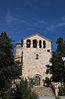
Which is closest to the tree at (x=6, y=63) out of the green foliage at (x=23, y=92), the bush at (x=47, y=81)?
the bush at (x=47, y=81)

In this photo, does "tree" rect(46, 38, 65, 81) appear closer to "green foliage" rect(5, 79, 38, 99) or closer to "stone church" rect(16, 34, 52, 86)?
"stone church" rect(16, 34, 52, 86)

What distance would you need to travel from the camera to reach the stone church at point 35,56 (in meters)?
45.0

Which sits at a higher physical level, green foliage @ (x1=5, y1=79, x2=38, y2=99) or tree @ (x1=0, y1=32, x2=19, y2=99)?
tree @ (x1=0, y1=32, x2=19, y2=99)

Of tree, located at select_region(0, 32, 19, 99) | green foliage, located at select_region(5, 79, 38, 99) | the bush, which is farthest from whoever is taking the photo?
the bush

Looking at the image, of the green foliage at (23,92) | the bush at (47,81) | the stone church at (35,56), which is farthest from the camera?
the stone church at (35,56)

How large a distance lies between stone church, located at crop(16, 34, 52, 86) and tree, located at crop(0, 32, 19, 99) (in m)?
8.97

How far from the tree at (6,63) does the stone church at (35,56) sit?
8970mm

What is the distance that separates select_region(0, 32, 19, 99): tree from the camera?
3359 cm

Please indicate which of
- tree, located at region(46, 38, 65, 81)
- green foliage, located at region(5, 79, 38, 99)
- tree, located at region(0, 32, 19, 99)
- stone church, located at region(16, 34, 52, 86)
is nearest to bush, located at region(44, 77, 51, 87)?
stone church, located at region(16, 34, 52, 86)

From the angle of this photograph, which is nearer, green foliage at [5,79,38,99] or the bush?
green foliage at [5,79,38,99]

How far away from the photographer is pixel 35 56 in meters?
46.1

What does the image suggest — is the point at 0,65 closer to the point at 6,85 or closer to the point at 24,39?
the point at 6,85

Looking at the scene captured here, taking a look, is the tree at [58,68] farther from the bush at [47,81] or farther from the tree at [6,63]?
the tree at [6,63]

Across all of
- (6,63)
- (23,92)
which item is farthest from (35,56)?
(23,92)
